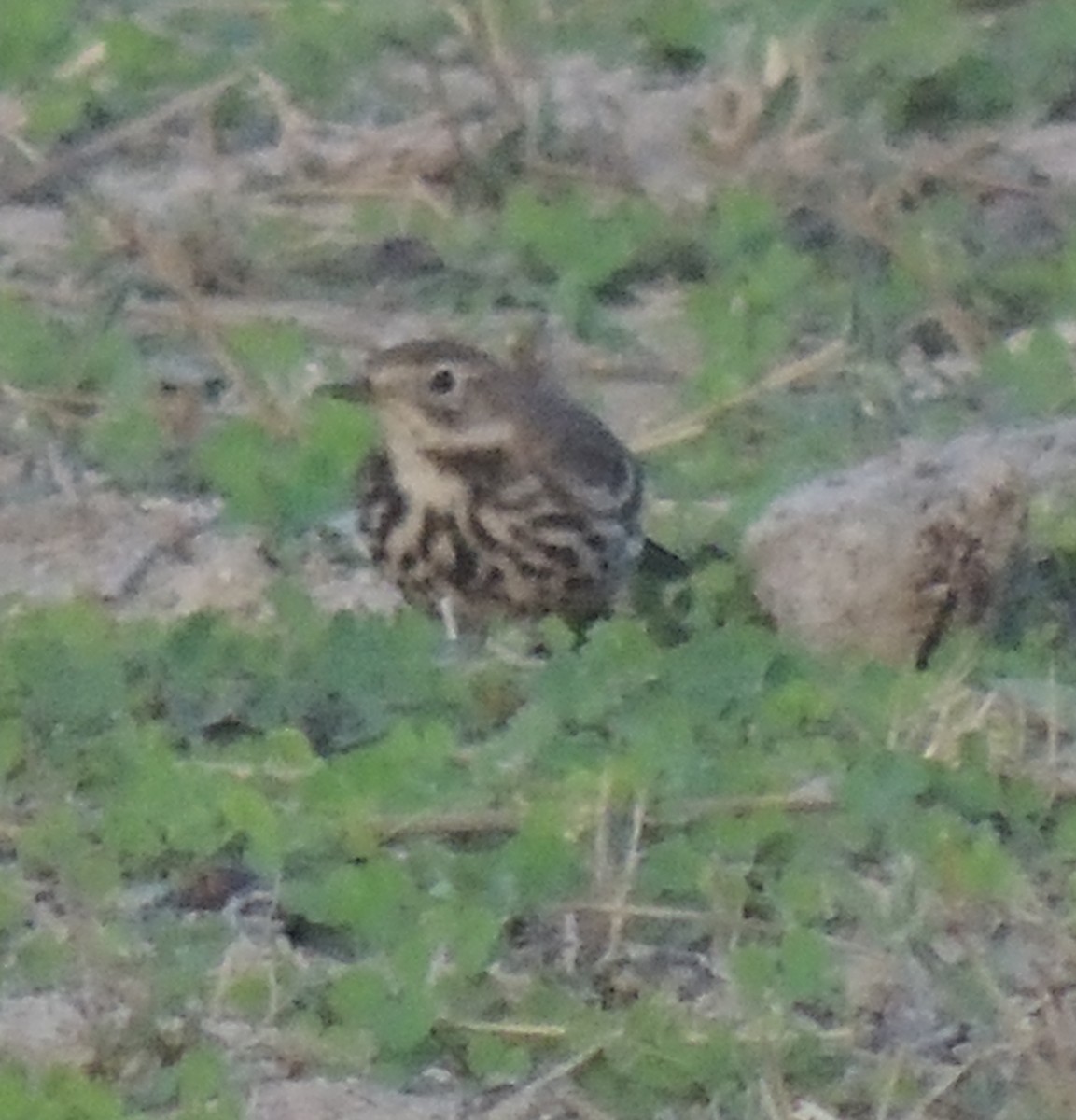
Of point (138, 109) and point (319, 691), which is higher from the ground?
point (319, 691)

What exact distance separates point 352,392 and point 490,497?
0.27 m

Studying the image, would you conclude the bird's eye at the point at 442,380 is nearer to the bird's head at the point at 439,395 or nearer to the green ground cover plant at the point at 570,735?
the bird's head at the point at 439,395

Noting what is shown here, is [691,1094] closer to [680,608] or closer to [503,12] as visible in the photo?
[680,608]

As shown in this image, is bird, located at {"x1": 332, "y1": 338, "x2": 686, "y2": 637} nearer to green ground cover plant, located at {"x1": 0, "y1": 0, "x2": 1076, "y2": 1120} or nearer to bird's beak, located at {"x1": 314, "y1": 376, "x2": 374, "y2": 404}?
bird's beak, located at {"x1": 314, "y1": 376, "x2": 374, "y2": 404}

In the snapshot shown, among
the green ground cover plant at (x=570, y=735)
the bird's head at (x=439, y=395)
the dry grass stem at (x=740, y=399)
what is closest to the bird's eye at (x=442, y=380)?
the bird's head at (x=439, y=395)

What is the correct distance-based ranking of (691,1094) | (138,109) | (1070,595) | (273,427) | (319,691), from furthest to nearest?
(138,109) → (273,427) → (1070,595) → (319,691) → (691,1094)

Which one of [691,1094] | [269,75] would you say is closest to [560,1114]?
A: [691,1094]

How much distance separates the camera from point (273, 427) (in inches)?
239

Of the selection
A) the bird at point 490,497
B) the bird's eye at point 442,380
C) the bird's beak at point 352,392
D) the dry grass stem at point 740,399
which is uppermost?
the bird's eye at point 442,380

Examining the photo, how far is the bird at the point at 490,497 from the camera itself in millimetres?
5496

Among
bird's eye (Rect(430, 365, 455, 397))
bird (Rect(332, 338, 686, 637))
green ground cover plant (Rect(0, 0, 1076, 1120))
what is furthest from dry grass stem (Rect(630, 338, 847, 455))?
bird's eye (Rect(430, 365, 455, 397))

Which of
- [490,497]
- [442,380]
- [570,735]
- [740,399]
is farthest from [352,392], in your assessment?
[570,735]

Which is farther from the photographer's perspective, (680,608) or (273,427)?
(273,427)

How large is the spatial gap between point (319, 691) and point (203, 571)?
0.72 meters
